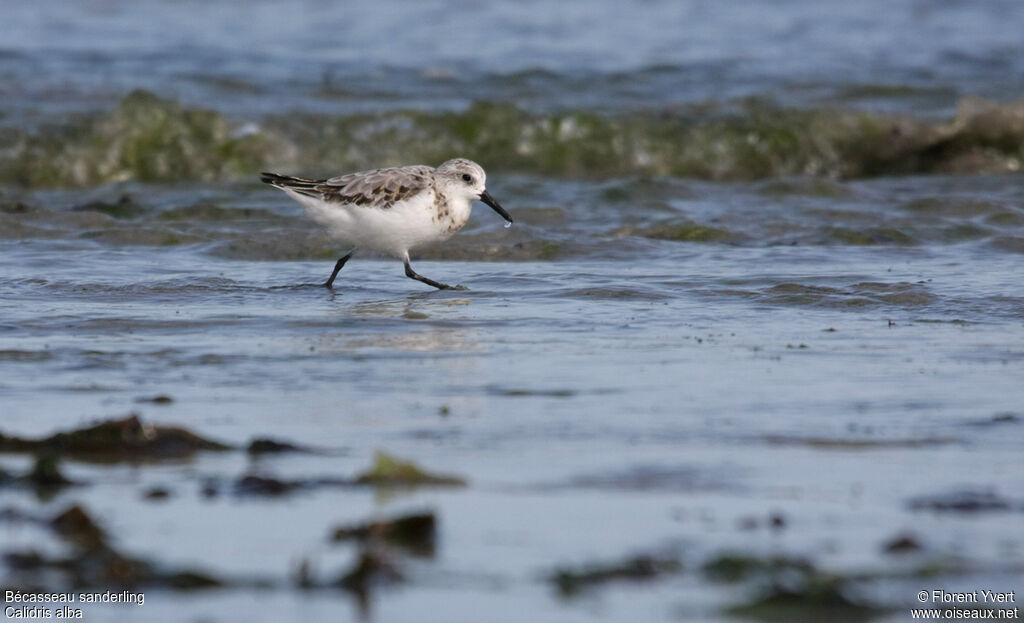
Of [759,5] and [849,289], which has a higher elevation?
[759,5]

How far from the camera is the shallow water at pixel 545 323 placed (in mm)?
3234

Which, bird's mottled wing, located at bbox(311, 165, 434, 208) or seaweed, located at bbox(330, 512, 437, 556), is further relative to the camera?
bird's mottled wing, located at bbox(311, 165, 434, 208)

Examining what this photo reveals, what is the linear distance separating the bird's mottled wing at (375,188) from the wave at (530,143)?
468 cm

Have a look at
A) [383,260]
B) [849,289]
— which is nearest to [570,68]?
[383,260]

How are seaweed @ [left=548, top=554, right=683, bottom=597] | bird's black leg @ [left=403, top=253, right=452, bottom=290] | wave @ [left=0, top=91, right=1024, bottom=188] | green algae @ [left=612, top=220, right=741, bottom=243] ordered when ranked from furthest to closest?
wave @ [left=0, top=91, right=1024, bottom=188], green algae @ [left=612, top=220, right=741, bottom=243], bird's black leg @ [left=403, top=253, right=452, bottom=290], seaweed @ [left=548, top=554, right=683, bottom=597]

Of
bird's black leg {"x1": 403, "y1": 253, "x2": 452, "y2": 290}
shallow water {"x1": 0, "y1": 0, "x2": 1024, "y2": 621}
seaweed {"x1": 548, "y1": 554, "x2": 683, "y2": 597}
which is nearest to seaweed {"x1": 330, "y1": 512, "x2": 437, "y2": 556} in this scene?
shallow water {"x1": 0, "y1": 0, "x2": 1024, "y2": 621}

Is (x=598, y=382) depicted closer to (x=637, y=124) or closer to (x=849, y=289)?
(x=849, y=289)

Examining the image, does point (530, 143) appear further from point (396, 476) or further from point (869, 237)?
point (396, 476)

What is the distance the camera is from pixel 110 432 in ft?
13.1

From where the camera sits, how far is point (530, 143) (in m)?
13.6

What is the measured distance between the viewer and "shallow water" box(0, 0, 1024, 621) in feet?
10.6

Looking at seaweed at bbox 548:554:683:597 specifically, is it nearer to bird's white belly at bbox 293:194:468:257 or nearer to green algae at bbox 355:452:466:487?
green algae at bbox 355:452:466:487

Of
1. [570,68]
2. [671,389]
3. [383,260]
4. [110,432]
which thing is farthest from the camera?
[570,68]

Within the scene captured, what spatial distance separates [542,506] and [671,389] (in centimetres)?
154
